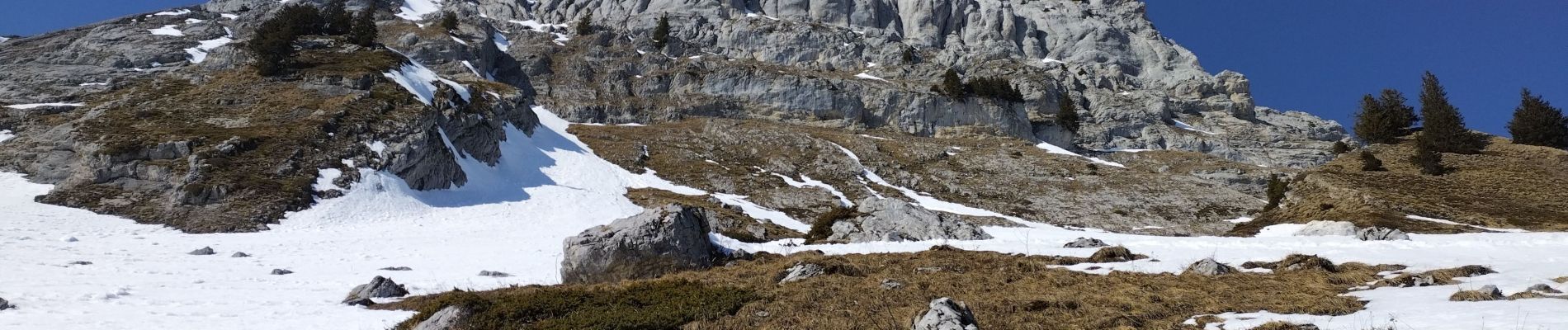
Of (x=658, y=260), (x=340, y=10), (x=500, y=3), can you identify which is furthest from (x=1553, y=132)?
(x=500, y=3)

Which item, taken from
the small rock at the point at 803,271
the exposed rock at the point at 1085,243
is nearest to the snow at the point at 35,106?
the small rock at the point at 803,271

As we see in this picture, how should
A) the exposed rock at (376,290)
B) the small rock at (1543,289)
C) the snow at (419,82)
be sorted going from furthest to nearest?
the snow at (419,82)
the exposed rock at (376,290)
the small rock at (1543,289)

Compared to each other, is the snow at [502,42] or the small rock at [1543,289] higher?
the snow at [502,42]

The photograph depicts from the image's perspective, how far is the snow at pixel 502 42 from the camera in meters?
102

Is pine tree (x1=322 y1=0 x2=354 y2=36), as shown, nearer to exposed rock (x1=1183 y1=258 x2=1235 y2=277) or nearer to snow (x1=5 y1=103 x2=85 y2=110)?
snow (x1=5 y1=103 x2=85 y2=110)

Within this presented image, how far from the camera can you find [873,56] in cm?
11119

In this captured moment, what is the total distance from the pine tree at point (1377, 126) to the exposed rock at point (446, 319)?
4918 cm

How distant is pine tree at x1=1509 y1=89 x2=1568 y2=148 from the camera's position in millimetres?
41562

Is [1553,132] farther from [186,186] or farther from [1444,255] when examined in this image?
[186,186]

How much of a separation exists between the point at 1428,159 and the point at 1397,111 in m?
9.72

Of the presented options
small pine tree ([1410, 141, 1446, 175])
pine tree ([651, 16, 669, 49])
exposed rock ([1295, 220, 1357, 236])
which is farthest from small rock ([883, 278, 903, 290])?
pine tree ([651, 16, 669, 49])

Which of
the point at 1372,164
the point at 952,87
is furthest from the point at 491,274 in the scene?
the point at 952,87

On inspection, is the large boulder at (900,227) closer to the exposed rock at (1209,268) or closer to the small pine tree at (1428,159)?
the exposed rock at (1209,268)

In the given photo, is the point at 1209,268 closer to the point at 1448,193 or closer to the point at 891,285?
the point at 891,285
